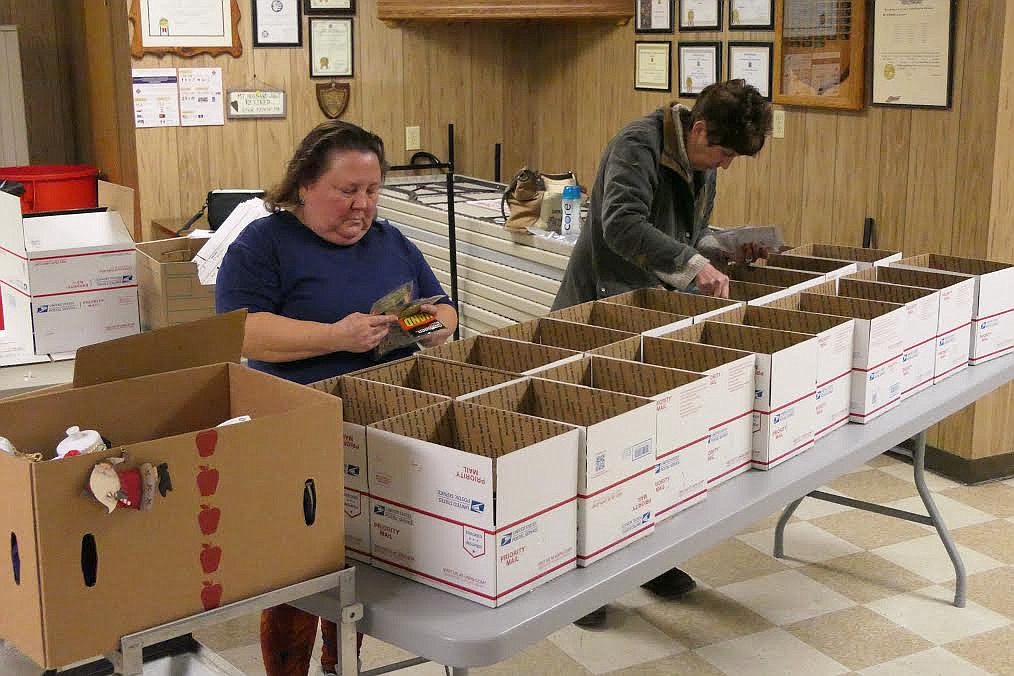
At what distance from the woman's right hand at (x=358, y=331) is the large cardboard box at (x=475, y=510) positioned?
51cm

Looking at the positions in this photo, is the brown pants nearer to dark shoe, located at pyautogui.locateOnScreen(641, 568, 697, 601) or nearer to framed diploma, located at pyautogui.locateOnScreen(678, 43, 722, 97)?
dark shoe, located at pyautogui.locateOnScreen(641, 568, 697, 601)

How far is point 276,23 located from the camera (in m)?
5.84

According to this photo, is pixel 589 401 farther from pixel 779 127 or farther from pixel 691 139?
pixel 779 127

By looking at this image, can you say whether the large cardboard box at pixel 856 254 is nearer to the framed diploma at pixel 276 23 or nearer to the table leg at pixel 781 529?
the table leg at pixel 781 529

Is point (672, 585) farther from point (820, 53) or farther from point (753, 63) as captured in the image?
point (753, 63)

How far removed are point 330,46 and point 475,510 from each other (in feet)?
15.9

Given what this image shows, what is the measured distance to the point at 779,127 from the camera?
194 inches

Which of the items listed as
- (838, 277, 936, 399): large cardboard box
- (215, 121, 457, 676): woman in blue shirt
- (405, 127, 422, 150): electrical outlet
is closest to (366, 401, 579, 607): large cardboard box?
(215, 121, 457, 676): woman in blue shirt

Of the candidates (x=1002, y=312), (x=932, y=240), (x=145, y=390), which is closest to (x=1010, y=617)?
(x=1002, y=312)

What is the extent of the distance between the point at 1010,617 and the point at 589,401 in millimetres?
2076

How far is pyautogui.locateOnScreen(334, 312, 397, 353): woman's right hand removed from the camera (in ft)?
7.50

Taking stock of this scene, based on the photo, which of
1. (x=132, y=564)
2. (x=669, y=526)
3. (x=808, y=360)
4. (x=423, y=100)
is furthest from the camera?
(x=423, y=100)

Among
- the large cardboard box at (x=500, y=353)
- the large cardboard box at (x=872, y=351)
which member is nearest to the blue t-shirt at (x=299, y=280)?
the large cardboard box at (x=500, y=353)

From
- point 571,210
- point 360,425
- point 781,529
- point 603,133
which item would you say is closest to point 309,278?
point 360,425
